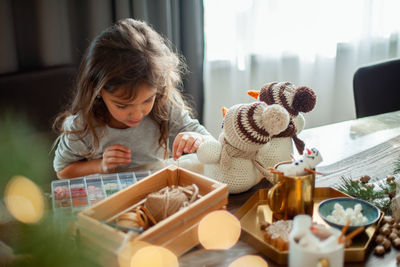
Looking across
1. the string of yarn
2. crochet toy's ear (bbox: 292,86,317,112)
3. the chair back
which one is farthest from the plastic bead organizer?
the chair back

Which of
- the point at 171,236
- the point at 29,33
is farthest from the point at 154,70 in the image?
the point at 29,33

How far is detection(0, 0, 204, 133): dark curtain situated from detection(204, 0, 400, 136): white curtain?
0.20 metres

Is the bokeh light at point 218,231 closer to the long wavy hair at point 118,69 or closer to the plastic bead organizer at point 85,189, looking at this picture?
the plastic bead organizer at point 85,189

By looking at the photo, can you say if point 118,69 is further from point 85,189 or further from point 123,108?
point 85,189

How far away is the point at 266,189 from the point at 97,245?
0.43m

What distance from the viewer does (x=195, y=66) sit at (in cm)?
223

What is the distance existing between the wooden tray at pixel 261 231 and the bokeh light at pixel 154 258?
0.54 ft

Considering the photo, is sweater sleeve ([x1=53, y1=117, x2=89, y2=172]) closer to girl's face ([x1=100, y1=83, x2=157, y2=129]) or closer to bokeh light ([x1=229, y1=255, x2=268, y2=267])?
girl's face ([x1=100, y1=83, x2=157, y2=129])

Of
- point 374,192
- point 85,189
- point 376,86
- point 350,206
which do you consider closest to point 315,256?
point 350,206

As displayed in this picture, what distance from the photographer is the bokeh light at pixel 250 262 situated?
0.78 m

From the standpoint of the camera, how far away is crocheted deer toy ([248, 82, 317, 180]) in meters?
1.01

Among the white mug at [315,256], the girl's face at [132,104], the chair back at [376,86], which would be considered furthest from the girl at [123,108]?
the chair back at [376,86]

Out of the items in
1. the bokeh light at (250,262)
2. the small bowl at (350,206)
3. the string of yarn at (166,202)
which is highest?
the string of yarn at (166,202)

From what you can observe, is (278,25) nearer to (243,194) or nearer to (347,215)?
(243,194)
